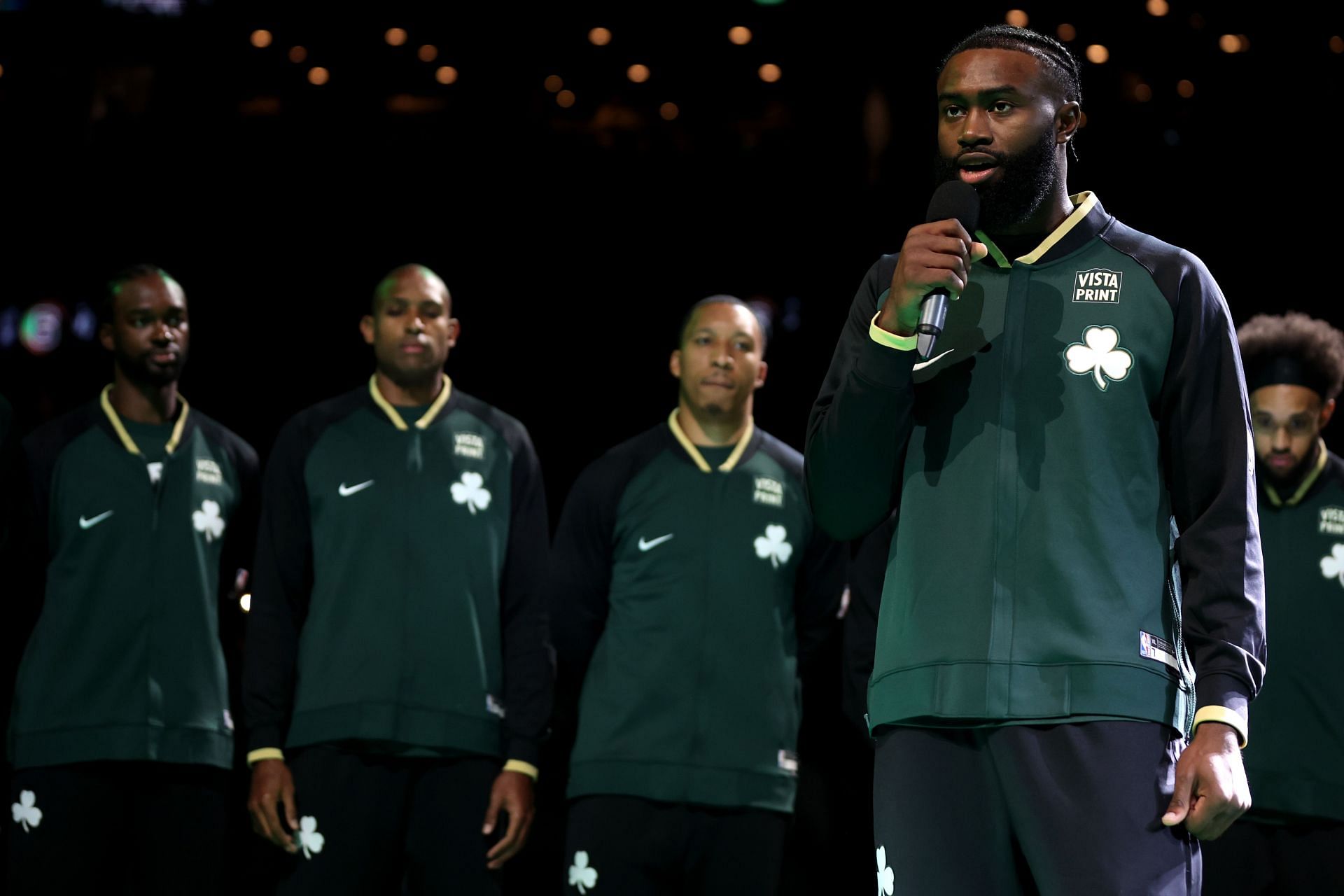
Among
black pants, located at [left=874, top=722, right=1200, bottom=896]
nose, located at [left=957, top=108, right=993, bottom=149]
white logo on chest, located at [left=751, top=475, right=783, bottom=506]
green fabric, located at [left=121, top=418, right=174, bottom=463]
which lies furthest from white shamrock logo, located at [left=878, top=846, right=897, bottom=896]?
green fabric, located at [left=121, top=418, right=174, bottom=463]

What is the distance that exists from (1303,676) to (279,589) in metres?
2.75

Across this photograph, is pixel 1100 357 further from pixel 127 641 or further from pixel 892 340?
pixel 127 641

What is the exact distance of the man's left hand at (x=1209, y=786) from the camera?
1.95 m

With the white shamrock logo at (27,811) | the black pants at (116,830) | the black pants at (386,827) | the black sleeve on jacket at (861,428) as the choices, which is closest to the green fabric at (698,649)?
the black pants at (386,827)

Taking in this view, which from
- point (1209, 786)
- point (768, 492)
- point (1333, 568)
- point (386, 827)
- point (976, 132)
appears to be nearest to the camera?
point (1209, 786)

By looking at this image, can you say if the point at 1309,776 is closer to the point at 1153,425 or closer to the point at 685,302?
the point at 1153,425

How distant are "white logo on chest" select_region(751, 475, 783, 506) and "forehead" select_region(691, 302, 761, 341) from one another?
1.52ft

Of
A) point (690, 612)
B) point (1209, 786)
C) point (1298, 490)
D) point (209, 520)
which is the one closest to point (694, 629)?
point (690, 612)

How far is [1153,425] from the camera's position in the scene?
2193 mm

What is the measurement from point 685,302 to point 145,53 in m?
3.06

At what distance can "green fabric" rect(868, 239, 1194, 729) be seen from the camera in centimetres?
206

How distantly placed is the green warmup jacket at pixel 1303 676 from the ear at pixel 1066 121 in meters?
2.21

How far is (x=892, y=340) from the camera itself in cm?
213

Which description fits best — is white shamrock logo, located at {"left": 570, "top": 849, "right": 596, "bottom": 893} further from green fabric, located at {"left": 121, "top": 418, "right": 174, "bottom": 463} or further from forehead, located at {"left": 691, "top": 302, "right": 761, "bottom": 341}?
green fabric, located at {"left": 121, "top": 418, "right": 174, "bottom": 463}
